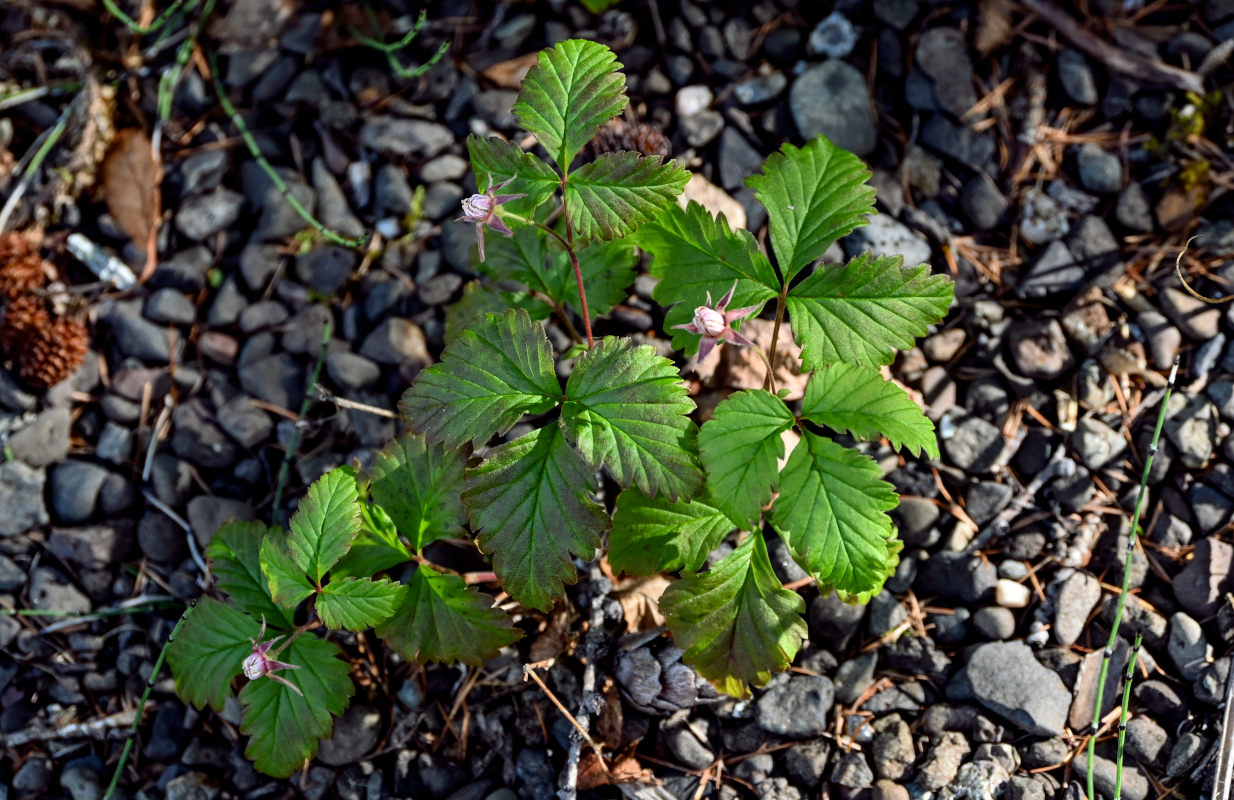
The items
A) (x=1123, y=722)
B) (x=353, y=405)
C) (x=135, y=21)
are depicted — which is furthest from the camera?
(x=135, y=21)

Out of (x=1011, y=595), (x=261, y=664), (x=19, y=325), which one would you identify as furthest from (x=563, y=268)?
(x=19, y=325)

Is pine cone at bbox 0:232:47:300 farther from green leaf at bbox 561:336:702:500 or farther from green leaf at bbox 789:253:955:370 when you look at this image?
green leaf at bbox 789:253:955:370

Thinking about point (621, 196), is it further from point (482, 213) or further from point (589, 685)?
point (589, 685)

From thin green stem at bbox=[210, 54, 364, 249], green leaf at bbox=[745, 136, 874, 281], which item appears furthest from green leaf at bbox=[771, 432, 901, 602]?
thin green stem at bbox=[210, 54, 364, 249]

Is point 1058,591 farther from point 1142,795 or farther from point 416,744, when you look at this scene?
point 416,744

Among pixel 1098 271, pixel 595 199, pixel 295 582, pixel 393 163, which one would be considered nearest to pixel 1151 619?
pixel 1098 271

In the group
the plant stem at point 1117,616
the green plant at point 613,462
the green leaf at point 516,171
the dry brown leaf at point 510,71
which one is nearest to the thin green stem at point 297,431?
the green plant at point 613,462
